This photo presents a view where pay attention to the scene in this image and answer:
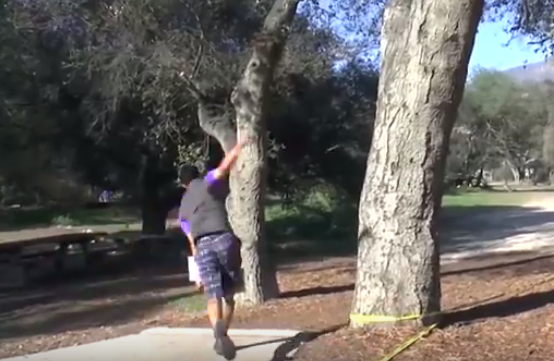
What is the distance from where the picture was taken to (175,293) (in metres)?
18.8

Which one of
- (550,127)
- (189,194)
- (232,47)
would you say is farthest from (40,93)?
(550,127)

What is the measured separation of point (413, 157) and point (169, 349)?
271cm

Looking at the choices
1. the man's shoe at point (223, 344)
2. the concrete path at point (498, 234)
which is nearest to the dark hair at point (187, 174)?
the man's shoe at point (223, 344)

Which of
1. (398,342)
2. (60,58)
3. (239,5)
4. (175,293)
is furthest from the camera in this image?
(60,58)

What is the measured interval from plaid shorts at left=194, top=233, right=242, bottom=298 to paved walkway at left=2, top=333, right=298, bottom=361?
2.01ft

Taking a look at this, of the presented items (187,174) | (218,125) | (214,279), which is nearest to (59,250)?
(218,125)

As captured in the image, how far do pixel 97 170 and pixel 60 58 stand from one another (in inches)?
282

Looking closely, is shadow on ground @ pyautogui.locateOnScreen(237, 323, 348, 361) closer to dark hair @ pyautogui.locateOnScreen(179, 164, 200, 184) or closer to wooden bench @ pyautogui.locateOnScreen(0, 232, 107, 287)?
dark hair @ pyautogui.locateOnScreen(179, 164, 200, 184)

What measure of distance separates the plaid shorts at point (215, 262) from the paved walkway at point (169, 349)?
0.61 metres

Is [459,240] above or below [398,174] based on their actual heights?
below

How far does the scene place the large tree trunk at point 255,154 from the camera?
1333cm

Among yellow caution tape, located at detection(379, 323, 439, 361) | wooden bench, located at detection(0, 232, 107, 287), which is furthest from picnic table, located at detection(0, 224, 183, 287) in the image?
yellow caution tape, located at detection(379, 323, 439, 361)

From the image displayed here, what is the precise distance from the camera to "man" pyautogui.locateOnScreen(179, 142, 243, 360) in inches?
341

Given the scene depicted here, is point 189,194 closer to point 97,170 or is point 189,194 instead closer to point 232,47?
point 232,47
